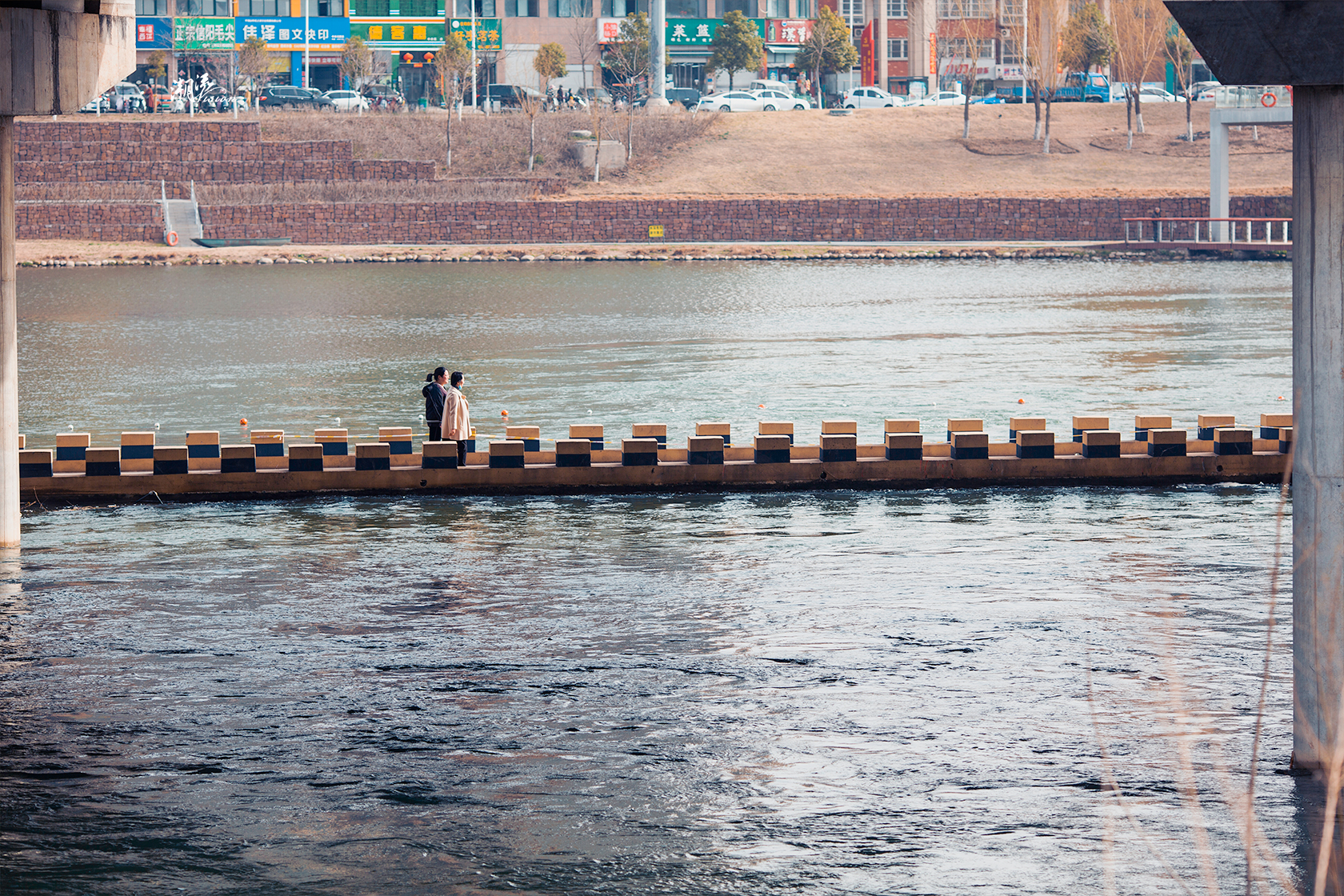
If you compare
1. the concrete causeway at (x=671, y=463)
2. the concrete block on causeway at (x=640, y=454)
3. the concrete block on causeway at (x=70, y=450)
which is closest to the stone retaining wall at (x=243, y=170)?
the concrete causeway at (x=671, y=463)

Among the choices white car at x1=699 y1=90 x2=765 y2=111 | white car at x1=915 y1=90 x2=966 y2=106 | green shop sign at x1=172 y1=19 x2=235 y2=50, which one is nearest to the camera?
white car at x1=699 y1=90 x2=765 y2=111

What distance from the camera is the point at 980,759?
13750 mm

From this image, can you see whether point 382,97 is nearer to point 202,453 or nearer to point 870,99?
point 870,99

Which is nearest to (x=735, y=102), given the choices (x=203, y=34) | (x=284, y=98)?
(x=284, y=98)

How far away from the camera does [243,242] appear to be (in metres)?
84.2

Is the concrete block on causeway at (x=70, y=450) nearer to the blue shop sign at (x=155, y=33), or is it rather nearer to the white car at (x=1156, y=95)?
the white car at (x=1156, y=95)

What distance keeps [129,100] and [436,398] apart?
78.4m

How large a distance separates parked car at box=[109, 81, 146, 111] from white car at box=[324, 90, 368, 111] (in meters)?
10.6

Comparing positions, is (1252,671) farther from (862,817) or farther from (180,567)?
(180,567)

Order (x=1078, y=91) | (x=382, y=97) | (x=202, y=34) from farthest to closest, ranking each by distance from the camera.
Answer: (x=202, y=34), (x=1078, y=91), (x=382, y=97)

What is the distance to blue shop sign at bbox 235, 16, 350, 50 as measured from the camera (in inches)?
4498

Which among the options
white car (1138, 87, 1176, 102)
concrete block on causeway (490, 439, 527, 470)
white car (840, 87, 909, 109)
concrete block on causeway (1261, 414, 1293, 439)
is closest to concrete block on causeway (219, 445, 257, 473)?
concrete block on causeway (490, 439, 527, 470)

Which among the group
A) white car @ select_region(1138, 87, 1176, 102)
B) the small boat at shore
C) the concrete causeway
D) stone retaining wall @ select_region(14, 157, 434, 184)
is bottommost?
the concrete causeway

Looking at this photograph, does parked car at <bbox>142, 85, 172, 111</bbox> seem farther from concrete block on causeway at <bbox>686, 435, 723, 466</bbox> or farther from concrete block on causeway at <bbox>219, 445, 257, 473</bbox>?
concrete block on causeway at <bbox>686, 435, 723, 466</bbox>
